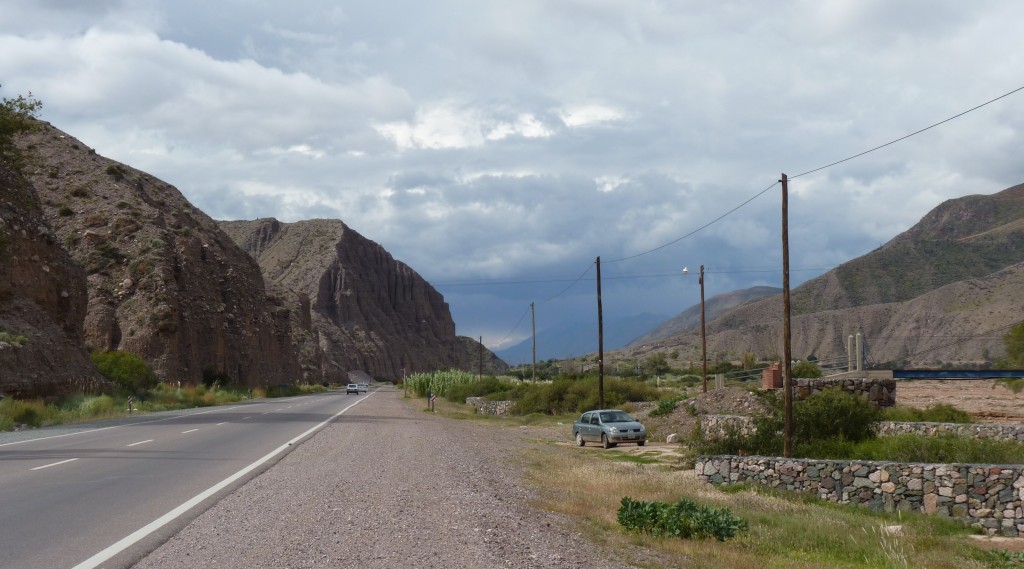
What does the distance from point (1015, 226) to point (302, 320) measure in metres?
99.0

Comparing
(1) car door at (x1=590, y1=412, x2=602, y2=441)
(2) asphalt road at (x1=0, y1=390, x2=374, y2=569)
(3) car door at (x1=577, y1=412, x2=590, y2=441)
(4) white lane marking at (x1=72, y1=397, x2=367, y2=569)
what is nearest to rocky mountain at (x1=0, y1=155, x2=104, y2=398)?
(2) asphalt road at (x1=0, y1=390, x2=374, y2=569)

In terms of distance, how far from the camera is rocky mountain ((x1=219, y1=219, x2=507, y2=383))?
472 ft

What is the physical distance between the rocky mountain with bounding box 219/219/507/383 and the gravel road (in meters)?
112

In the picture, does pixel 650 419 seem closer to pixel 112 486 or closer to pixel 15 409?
pixel 15 409

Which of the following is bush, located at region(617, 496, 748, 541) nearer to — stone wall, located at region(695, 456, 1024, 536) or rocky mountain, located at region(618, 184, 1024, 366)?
stone wall, located at region(695, 456, 1024, 536)

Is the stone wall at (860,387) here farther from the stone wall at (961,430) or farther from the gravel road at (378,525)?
the gravel road at (378,525)

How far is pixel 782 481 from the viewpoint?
19047 mm

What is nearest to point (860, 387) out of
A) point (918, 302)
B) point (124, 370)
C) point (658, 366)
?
point (124, 370)

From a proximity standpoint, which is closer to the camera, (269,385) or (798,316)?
Result: (269,385)

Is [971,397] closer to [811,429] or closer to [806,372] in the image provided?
[806,372]

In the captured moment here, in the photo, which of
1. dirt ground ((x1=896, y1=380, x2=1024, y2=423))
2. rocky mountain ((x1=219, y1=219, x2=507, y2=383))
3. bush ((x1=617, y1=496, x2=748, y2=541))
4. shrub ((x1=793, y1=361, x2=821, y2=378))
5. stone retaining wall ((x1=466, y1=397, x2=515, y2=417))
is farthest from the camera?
rocky mountain ((x1=219, y1=219, x2=507, y2=383))

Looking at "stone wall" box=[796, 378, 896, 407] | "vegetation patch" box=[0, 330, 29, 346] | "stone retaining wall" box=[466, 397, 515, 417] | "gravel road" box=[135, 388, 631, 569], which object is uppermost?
"vegetation patch" box=[0, 330, 29, 346]

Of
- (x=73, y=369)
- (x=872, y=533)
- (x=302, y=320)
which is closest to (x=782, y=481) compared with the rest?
(x=872, y=533)

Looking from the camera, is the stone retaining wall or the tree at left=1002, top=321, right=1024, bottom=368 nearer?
the stone retaining wall
